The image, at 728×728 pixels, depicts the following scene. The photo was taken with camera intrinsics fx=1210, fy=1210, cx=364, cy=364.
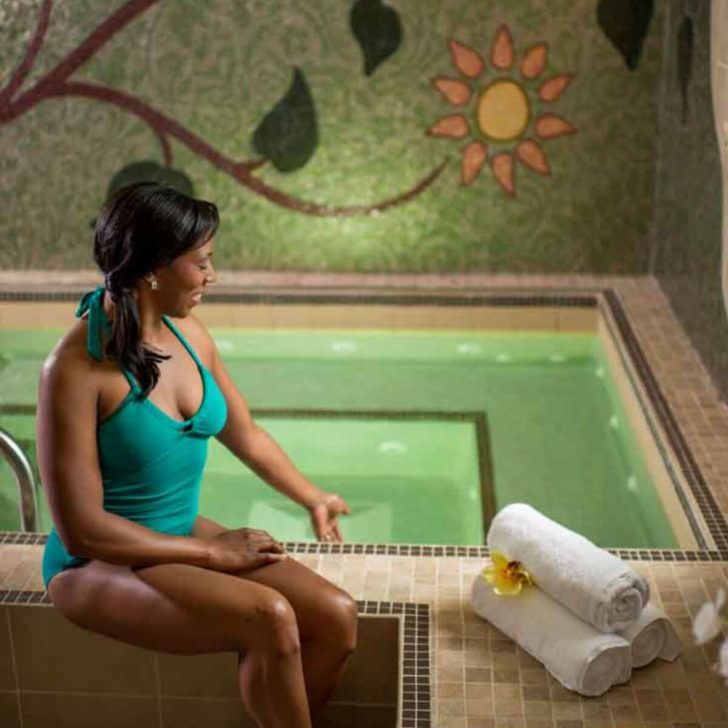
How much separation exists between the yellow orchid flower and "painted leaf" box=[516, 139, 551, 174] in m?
2.87

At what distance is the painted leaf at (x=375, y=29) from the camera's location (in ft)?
15.8

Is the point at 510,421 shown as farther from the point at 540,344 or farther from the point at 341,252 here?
the point at 341,252

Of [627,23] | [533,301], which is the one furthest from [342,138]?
[627,23]

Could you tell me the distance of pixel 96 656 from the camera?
252 cm

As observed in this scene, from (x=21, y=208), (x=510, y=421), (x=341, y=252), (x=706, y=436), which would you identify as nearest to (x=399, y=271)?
(x=341, y=252)

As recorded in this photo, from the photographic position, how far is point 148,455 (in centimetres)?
213

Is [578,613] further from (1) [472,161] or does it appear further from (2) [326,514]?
(1) [472,161]

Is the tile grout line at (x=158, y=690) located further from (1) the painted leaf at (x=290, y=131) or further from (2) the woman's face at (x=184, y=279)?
(1) the painted leaf at (x=290, y=131)

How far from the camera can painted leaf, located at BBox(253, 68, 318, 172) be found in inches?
195

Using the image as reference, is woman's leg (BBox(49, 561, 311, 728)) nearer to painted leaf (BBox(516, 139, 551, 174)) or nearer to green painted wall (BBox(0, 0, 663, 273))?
green painted wall (BBox(0, 0, 663, 273))

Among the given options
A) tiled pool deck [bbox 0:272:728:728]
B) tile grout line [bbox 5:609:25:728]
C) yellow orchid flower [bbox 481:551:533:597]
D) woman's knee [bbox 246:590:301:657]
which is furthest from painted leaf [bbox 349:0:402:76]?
woman's knee [bbox 246:590:301:657]

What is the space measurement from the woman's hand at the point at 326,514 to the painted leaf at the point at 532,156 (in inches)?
112

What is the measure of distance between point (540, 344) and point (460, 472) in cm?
107

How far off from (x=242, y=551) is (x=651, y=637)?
799 mm
